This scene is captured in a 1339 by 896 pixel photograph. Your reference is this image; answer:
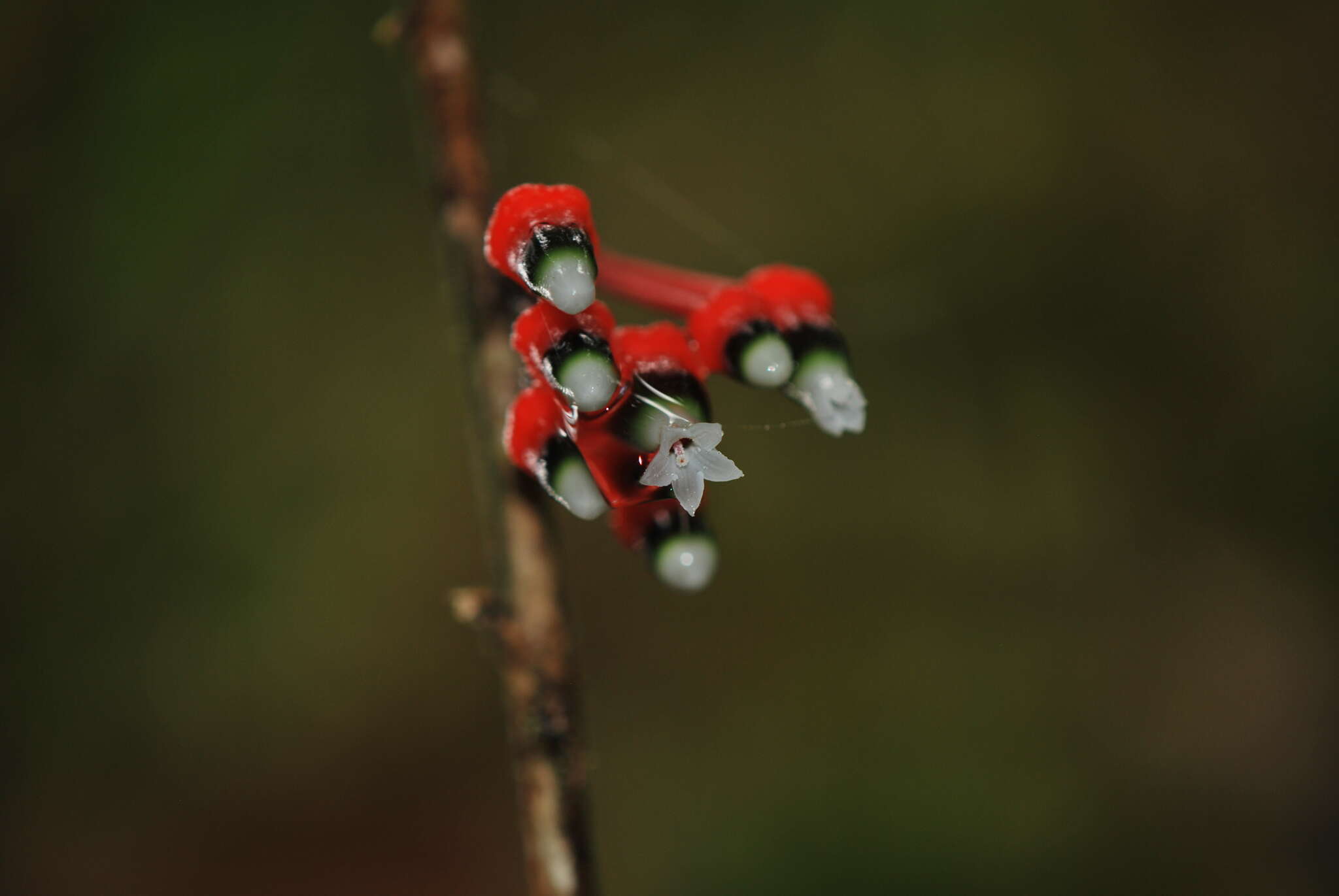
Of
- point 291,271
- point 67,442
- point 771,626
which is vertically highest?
point 291,271

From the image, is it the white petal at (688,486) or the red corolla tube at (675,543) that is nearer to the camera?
the white petal at (688,486)

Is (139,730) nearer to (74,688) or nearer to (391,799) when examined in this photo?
(74,688)

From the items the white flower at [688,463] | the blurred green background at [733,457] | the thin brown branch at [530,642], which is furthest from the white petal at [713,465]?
the blurred green background at [733,457]

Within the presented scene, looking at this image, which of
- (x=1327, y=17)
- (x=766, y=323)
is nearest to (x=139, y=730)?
(x=766, y=323)

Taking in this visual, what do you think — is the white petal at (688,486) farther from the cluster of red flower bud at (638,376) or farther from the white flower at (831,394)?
the white flower at (831,394)

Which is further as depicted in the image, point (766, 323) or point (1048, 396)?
point (1048, 396)
